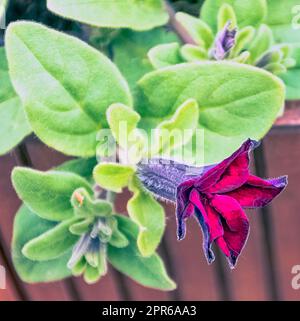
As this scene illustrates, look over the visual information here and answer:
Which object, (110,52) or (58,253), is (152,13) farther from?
(58,253)

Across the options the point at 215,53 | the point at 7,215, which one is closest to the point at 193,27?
the point at 215,53

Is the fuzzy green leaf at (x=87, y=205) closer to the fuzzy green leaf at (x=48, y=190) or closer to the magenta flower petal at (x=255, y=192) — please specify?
the fuzzy green leaf at (x=48, y=190)

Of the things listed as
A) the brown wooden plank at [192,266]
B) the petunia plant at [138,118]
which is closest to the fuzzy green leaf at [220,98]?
the petunia plant at [138,118]

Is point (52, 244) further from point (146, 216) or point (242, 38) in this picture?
point (242, 38)

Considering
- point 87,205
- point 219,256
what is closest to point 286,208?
point 219,256

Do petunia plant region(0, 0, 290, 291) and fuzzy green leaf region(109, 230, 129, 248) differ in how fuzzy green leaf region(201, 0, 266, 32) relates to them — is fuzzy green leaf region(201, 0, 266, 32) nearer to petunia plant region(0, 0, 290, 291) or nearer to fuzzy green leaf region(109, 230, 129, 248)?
petunia plant region(0, 0, 290, 291)
